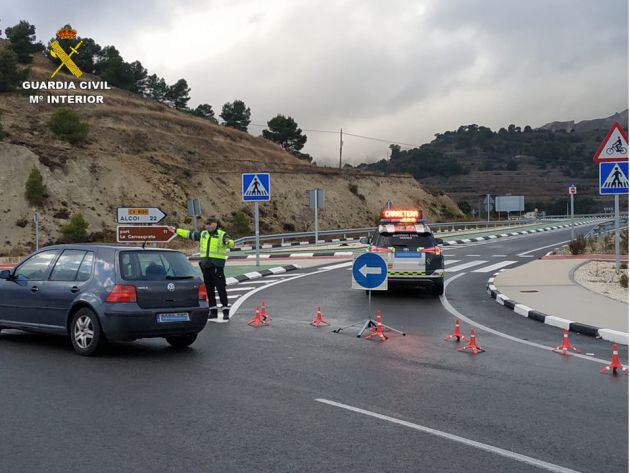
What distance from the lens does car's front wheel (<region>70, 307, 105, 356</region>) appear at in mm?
8750

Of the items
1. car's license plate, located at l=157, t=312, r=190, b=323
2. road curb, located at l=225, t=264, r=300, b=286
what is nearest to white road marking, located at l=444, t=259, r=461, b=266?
road curb, located at l=225, t=264, r=300, b=286

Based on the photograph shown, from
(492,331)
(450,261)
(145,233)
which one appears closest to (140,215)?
(145,233)

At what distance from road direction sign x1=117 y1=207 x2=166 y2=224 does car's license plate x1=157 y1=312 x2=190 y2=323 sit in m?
7.42

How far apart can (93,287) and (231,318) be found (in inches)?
165

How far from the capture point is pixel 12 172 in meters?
45.7

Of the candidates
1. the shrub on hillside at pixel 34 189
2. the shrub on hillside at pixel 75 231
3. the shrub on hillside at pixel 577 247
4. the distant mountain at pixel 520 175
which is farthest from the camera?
the distant mountain at pixel 520 175

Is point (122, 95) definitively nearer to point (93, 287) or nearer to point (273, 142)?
point (273, 142)

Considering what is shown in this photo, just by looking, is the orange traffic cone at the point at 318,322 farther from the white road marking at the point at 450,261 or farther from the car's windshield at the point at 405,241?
Answer: the white road marking at the point at 450,261

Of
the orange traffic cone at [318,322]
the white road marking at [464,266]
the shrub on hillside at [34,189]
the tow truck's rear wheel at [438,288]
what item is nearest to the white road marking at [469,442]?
the orange traffic cone at [318,322]

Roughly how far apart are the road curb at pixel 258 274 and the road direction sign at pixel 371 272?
8.85m

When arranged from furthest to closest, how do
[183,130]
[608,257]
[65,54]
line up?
[65,54] → [183,130] → [608,257]

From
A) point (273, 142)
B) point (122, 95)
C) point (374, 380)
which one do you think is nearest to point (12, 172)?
point (122, 95)

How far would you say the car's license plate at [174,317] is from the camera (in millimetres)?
9039

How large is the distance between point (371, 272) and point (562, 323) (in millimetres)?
3450
